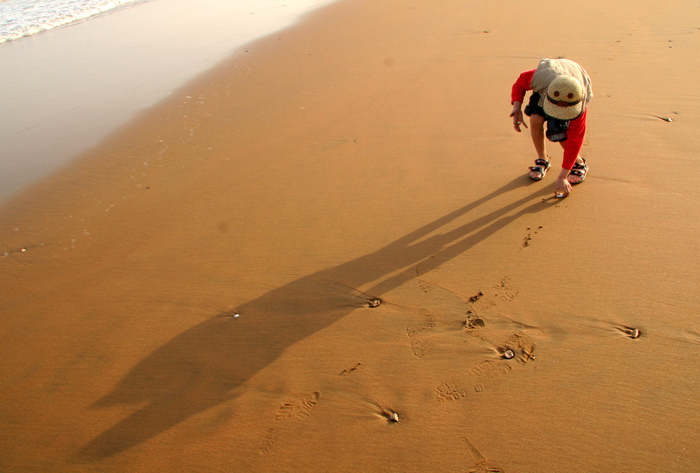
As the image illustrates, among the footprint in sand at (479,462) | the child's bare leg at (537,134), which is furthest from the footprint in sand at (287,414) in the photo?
the child's bare leg at (537,134)

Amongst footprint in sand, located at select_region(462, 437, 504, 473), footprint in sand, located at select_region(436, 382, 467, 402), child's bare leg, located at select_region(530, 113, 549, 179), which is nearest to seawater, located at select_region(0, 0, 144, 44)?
child's bare leg, located at select_region(530, 113, 549, 179)

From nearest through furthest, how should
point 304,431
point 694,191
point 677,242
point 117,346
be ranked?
1. point 304,431
2. point 117,346
3. point 677,242
4. point 694,191

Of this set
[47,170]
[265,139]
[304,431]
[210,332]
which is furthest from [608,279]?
[47,170]

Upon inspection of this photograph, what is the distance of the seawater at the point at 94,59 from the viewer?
4168 millimetres

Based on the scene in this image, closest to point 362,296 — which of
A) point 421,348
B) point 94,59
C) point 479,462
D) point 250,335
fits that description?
point 421,348

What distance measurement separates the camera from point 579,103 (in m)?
2.41

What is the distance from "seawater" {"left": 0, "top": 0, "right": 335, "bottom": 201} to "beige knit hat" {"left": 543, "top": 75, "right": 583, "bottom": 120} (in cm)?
395

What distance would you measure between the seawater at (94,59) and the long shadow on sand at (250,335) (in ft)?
8.08

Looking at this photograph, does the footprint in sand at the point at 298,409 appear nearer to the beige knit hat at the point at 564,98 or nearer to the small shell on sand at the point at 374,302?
the small shell on sand at the point at 374,302

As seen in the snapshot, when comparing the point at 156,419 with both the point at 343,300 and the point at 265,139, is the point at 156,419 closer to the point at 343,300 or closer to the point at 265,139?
the point at 343,300

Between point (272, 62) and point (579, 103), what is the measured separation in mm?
4457

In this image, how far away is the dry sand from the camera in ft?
5.49

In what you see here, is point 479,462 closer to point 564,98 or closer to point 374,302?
point 374,302

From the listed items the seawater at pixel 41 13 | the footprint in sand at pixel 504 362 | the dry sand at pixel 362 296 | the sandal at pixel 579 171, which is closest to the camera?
the dry sand at pixel 362 296
